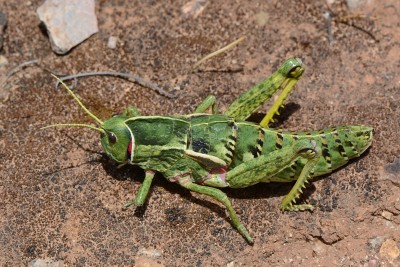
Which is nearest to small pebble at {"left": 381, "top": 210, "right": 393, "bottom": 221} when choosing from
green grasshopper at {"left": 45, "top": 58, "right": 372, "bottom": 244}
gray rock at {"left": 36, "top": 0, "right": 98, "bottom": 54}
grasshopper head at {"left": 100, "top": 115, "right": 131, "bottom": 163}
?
green grasshopper at {"left": 45, "top": 58, "right": 372, "bottom": 244}

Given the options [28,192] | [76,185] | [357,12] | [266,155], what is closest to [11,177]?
[28,192]

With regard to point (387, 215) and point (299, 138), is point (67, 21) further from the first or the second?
point (387, 215)

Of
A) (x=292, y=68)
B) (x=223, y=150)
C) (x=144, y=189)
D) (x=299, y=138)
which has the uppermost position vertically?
Answer: (x=292, y=68)

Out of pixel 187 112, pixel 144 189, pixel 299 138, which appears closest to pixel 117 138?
pixel 144 189

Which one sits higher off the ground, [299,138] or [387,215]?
[299,138]

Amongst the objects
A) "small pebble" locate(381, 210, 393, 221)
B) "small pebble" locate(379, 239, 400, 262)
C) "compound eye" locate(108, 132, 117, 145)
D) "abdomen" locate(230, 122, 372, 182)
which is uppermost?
"abdomen" locate(230, 122, 372, 182)

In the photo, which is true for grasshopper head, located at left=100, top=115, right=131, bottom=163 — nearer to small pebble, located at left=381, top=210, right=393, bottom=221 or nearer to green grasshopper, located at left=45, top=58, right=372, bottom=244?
green grasshopper, located at left=45, top=58, right=372, bottom=244
